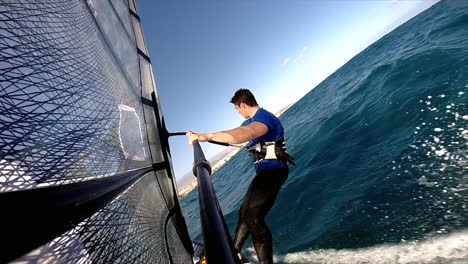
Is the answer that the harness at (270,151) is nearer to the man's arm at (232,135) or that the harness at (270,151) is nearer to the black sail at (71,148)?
the man's arm at (232,135)

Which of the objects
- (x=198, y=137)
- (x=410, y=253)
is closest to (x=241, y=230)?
(x=198, y=137)

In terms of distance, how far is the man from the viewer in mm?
3889

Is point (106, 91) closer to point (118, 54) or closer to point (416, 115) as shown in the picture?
point (118, 54)

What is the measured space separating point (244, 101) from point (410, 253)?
11.6ft

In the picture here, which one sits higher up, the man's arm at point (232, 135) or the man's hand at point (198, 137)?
the man's hand at point (198, 137)

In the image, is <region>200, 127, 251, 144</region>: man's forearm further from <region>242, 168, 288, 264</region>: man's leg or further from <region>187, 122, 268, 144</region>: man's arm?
<region>242, 168, 288, 264</region>: man's leg

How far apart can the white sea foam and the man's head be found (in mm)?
3030

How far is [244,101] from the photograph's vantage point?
5.08 metres

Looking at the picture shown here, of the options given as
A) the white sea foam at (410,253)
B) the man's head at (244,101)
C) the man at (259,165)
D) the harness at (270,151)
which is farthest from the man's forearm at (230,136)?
the white sea foam at (410,253)

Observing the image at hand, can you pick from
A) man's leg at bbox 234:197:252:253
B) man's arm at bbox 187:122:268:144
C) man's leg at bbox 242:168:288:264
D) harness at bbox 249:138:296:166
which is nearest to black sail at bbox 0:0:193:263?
man's arm at bbox 187:122:268:144

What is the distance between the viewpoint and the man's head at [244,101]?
5066mm

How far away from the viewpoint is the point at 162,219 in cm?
280

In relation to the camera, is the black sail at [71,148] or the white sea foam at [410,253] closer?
the black sail at [71,148]

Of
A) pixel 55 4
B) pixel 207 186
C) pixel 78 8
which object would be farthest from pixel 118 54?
pixel 207 186
